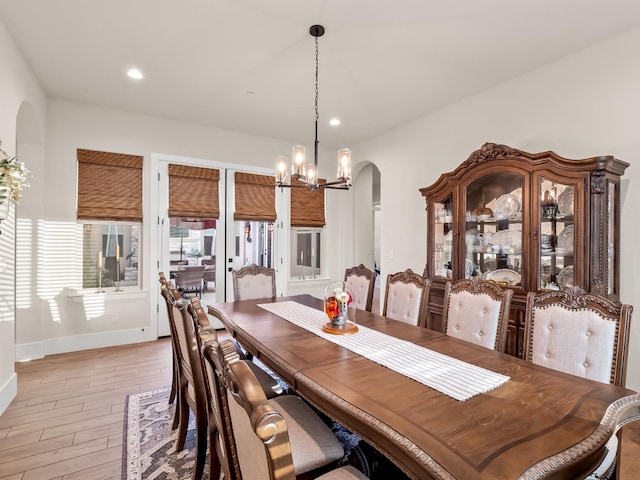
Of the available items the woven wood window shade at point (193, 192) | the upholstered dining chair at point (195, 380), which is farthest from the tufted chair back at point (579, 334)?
the woven wood window shade at point (193, 192)

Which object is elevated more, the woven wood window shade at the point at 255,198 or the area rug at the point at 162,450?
the woven wood window shade at the point at 255,198

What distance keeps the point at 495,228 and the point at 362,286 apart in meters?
1.41

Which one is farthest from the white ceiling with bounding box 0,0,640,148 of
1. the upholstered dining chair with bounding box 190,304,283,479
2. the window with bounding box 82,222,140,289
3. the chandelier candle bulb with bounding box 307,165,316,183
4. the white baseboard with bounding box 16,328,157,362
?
the white baseboard with bounding box 16,328,157,362

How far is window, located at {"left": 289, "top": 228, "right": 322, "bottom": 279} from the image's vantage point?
222 inches

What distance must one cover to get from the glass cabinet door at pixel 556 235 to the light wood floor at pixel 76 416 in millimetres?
1157

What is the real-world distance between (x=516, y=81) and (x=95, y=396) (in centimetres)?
491

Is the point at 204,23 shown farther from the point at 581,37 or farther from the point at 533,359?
the point at 533,359

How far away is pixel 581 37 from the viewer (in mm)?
2721

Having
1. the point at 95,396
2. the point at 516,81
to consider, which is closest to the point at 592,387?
the point at 516,81

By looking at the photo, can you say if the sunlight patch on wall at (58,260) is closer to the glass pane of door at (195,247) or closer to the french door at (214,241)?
the french door at (214,241)

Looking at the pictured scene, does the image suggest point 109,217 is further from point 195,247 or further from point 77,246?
point 195,247

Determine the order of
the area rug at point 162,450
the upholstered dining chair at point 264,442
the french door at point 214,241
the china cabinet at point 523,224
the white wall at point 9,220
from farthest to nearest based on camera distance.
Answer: the french door at point 214,241 → the white wall at point 9,220 → the china cabinet at point 523,224 → the area rug at point 162,450 → the upholstered dining chair at point 264,442

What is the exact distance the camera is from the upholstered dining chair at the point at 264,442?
2.27 feet

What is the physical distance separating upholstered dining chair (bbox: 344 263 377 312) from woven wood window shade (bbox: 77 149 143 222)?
293cm
